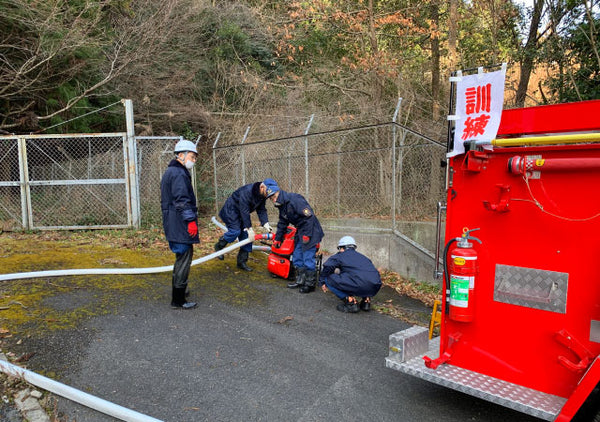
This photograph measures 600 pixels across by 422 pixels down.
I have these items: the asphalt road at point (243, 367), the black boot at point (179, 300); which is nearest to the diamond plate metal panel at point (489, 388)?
the asphalt road at point (243, 367)

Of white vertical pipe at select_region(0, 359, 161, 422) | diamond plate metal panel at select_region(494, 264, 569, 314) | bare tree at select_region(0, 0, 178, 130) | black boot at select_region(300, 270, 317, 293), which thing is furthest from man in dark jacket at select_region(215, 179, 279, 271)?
bare tree at select_region(0, 0, 178, 130)

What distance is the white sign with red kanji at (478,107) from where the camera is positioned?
9.10ft

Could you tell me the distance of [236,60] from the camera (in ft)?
55.7

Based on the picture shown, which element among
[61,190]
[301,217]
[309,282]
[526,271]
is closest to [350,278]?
[309,282]

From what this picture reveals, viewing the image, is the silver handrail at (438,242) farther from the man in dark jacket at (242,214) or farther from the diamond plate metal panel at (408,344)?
the man in dark jacket at (242,214)

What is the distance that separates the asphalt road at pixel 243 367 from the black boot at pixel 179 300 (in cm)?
9

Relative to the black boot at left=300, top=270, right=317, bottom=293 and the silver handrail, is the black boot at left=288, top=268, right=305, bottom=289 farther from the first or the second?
the silver handrail

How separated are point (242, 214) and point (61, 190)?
5554mm

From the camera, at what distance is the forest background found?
9930 mm

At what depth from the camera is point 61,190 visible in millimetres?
9695

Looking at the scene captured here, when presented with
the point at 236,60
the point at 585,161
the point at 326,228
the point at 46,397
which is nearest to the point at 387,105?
the point at 326,228

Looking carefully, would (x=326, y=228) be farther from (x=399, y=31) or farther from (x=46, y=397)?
(x=399, y=31)

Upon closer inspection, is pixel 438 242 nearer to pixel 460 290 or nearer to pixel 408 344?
pixel 460 290

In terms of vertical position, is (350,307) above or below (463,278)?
below
